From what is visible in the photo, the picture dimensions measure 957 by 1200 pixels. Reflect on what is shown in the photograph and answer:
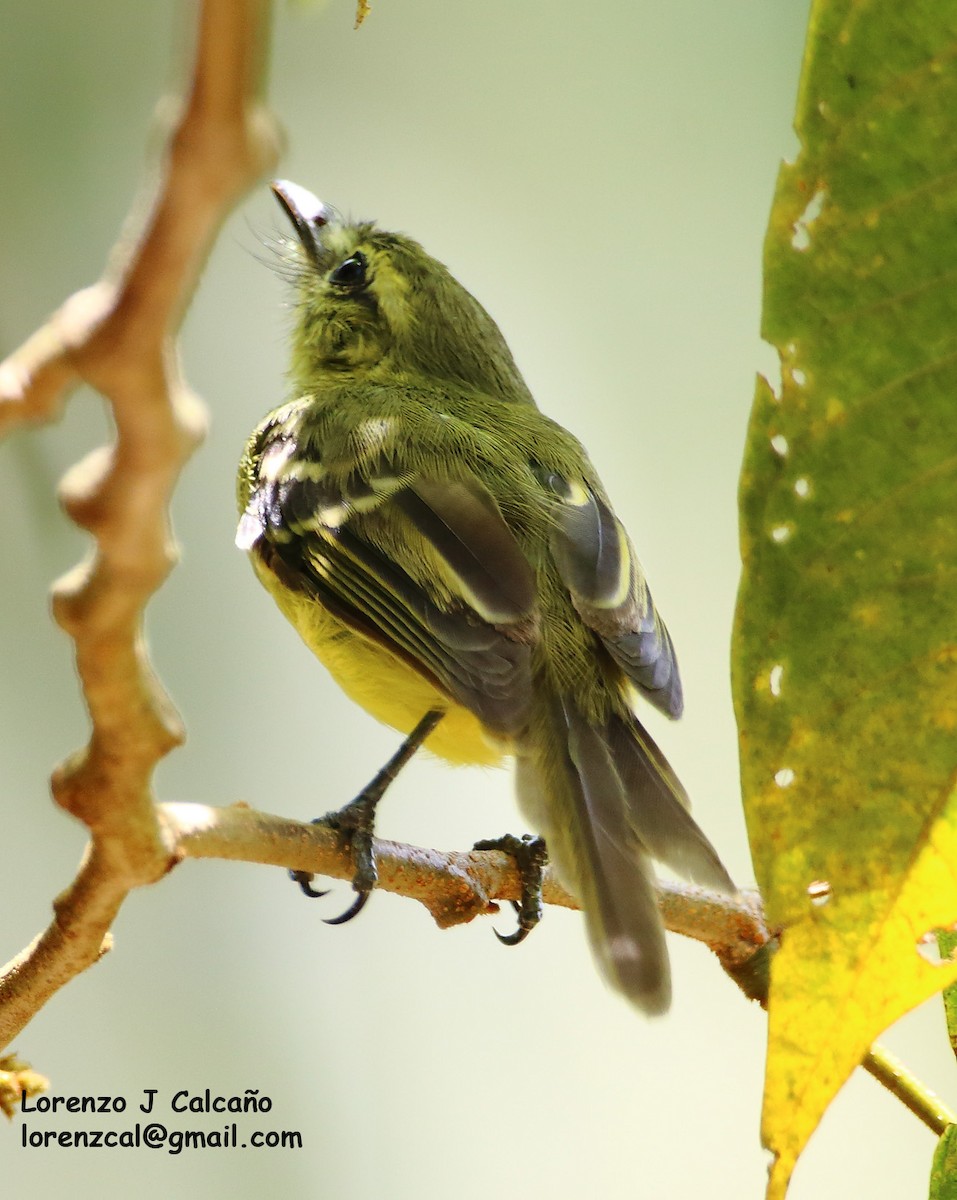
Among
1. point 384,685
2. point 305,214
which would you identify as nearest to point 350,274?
point 305,214

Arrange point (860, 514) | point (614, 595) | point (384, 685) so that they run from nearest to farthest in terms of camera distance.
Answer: point (860, 514), point (614, 595), point (384, 685)

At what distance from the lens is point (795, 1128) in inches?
30.9

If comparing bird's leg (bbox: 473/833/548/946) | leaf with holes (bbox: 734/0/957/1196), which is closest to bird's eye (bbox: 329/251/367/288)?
bird's leg (bbox: 473/833/548/946)

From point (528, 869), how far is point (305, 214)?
5.34ft

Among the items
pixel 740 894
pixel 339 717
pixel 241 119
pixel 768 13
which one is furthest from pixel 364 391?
pixel 768 13

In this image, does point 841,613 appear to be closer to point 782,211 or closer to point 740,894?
point 782,211

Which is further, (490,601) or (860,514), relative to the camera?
(490,601)

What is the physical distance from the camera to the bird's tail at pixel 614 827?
4.62 feet

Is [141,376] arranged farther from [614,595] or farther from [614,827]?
[614,595]

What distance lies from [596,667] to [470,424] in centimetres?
62

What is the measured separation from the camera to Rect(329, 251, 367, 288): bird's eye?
9.51 feet

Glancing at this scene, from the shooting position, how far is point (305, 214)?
9.87ft

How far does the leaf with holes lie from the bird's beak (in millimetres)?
2277

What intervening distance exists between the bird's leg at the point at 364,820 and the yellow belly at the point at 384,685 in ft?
0.11
